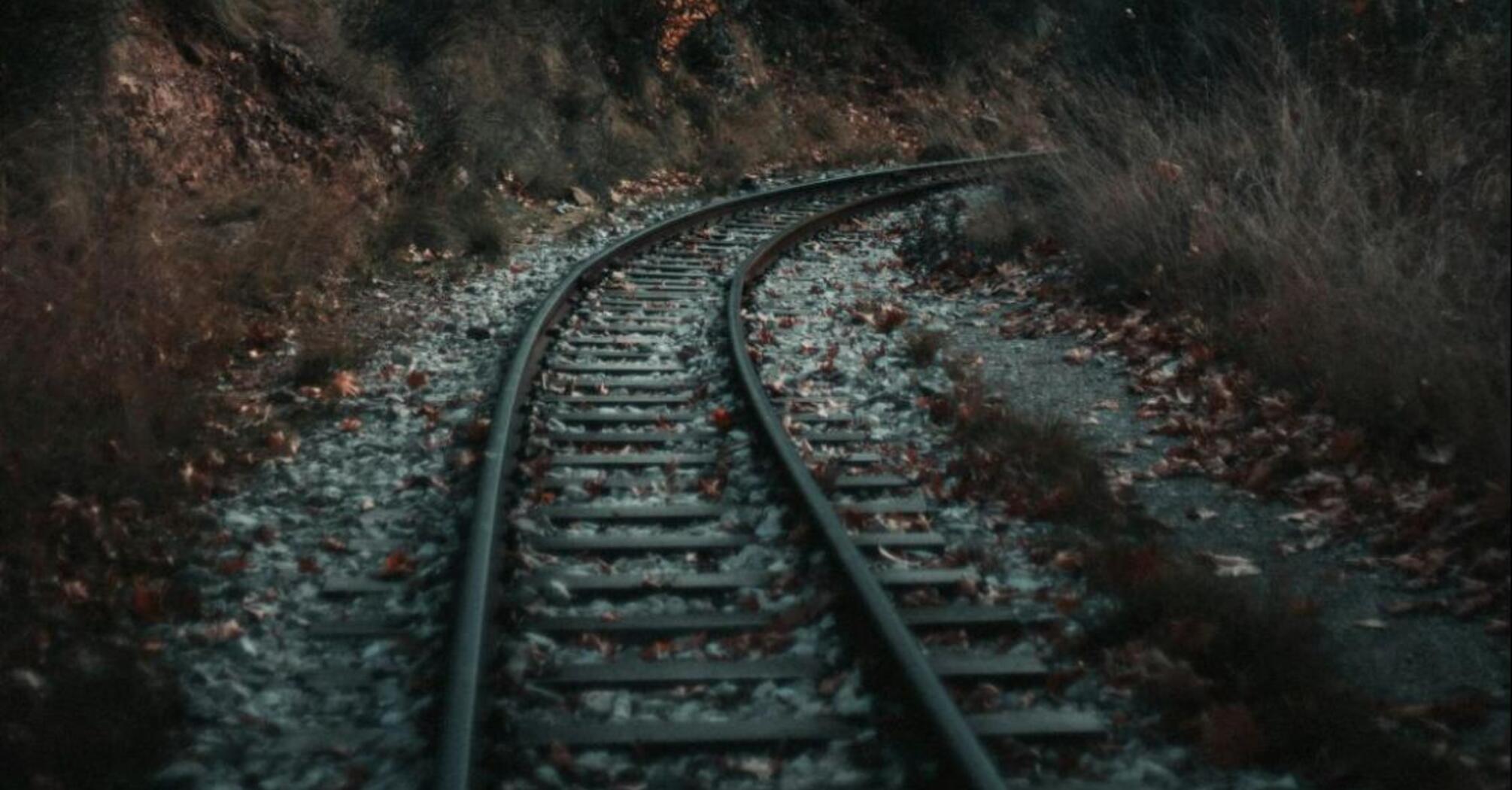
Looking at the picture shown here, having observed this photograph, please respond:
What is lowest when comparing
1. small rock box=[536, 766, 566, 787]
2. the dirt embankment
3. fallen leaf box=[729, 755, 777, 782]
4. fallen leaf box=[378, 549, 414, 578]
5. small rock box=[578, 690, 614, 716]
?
fallen leaf box=[729, 755, 777, 782]

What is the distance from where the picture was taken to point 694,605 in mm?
5504

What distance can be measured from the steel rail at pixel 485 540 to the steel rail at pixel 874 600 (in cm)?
103

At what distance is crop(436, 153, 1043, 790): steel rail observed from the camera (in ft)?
13.6

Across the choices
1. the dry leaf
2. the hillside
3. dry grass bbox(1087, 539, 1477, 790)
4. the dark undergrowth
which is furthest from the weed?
dry grass bbox(1087, 539, 1477, 790)

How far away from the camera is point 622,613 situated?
5402 millimetres

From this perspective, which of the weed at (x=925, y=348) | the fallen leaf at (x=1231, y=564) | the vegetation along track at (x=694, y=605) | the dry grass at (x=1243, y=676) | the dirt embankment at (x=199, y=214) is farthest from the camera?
the weed at (x=925, y=348)

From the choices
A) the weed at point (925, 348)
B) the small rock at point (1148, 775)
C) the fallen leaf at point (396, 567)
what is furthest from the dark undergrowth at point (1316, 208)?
the fallen leaf at point (396, 567)

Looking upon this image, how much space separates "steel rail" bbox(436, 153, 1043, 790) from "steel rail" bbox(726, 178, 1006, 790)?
1.03 m

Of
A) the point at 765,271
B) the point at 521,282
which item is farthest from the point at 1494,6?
the point at 521,282

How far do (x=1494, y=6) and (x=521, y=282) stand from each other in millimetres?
7364

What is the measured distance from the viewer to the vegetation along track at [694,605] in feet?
14.3

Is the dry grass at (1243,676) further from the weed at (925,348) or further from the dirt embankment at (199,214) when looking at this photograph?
the weed at (925,348)

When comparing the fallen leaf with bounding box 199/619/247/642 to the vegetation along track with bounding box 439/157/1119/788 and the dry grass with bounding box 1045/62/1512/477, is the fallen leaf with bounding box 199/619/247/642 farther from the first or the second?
the dry grass with bounding box 1045/62/1512/477

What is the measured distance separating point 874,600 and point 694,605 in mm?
775
